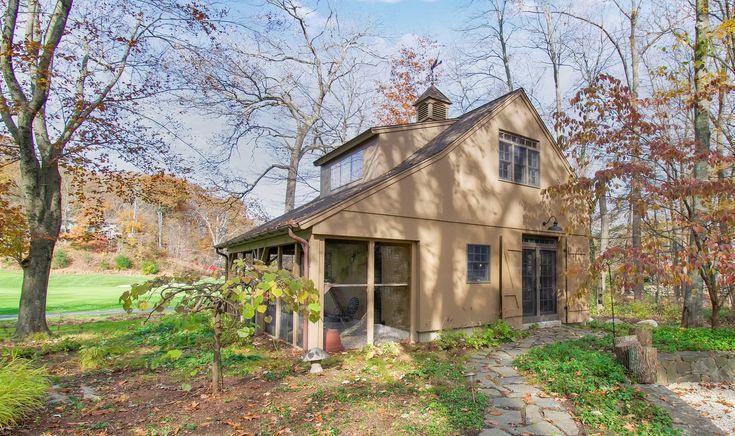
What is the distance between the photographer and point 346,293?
28.2 ft

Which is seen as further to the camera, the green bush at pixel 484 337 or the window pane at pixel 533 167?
the window pane at pixel 533 167

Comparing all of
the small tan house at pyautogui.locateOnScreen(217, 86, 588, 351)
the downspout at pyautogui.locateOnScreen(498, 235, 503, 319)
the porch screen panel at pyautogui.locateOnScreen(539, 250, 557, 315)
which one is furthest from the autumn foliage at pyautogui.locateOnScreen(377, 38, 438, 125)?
the downspout at pyautogui.locateOnScreen(498, 235, 503, 319)

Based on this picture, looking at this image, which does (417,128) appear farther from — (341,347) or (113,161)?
(113,161)

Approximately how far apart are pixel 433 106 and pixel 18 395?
1106cm

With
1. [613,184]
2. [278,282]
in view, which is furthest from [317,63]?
[278,282]

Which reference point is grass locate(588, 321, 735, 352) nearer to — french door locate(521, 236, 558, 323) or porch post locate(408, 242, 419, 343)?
french door locate(521, 236, 558, 323)

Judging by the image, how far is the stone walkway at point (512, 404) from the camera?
421 cm

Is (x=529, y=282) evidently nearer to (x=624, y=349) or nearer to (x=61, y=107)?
(x=624, y=349)

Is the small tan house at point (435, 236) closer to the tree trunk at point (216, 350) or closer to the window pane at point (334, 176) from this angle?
the window pane at point (334, 176)

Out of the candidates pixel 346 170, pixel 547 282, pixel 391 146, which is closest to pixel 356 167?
pixel 346 170

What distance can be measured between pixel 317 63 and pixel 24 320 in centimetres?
1747

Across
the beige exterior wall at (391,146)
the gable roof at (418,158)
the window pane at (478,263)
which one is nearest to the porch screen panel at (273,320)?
the gable roof at (418,158)

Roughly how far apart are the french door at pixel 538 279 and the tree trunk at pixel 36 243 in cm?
1204

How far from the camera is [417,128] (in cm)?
1080
